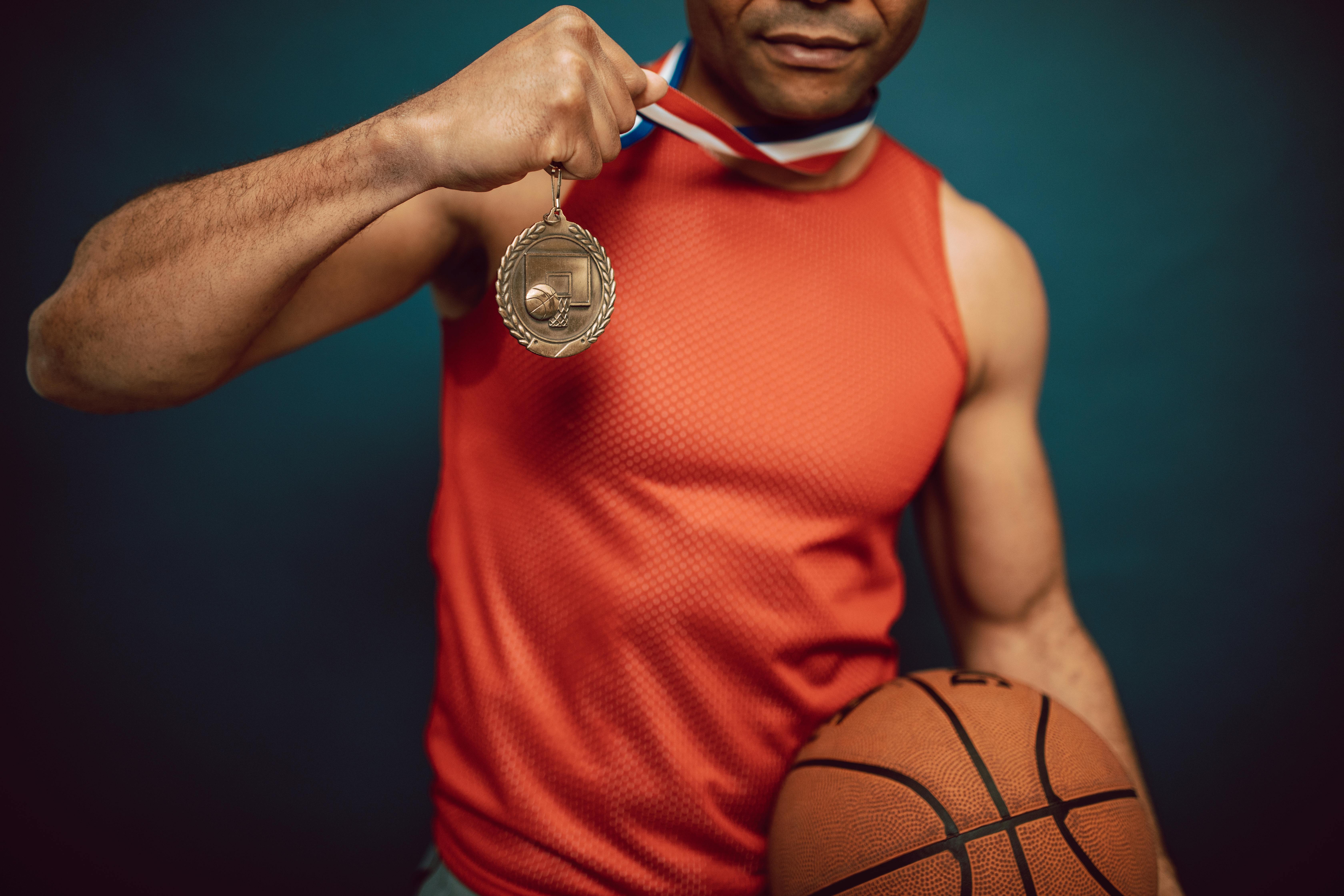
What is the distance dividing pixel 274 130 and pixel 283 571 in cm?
91

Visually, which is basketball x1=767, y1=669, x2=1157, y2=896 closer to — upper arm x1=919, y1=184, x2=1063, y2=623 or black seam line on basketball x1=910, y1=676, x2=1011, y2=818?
black seam line on basketball x1=910, y1=676, x2=1011, y2=818

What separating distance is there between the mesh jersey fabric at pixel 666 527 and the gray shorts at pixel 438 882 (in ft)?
0.11

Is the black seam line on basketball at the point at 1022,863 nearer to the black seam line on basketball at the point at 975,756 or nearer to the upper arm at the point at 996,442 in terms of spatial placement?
the black seam line on basketball at the point at 975,756

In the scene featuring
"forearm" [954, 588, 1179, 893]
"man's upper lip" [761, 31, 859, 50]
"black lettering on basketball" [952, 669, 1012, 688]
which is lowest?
"forearm" [954, 588, 1179, 893]

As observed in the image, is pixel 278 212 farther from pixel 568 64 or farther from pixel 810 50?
pixel 810 50

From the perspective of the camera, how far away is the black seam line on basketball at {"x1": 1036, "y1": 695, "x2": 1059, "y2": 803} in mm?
984

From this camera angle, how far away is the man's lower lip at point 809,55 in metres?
1.12

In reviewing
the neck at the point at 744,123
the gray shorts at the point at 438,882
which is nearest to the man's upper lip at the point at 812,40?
the neck at the point at 744,123

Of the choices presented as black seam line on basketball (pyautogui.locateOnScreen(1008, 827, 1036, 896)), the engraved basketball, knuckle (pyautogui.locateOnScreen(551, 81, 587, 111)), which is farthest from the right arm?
black seam line on basketball (pyautogui.locateOnScreen(1008, 827, 1036, 896))

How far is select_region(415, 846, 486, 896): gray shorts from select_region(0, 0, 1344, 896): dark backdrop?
0.60 meters

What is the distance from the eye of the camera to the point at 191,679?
5.92 feet

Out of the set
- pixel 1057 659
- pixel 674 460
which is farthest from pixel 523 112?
pixel 1057 659

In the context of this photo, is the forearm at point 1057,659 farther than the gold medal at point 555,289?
Yes

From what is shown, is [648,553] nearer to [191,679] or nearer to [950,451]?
[950,451]
